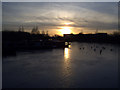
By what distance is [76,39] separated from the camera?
2539 cm

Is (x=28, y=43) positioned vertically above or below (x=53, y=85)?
above

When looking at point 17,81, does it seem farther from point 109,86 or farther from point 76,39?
point 76,39

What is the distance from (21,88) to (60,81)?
1.05 metres

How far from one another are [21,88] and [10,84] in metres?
0.46

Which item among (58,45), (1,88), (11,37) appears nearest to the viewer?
(1,88)

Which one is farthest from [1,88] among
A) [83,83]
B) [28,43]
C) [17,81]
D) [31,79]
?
[28,43]

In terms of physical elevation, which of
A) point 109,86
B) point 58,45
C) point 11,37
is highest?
point 11,37

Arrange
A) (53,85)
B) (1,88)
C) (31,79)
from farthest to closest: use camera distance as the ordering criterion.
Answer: (31,79)
(53,85)
(1,88)

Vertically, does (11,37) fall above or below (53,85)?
above

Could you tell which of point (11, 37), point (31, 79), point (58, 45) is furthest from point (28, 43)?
point (31, 79)

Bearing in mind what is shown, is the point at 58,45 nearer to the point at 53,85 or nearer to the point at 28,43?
the point at 28,43

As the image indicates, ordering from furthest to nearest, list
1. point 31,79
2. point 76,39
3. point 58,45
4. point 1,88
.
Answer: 1. point 76,39
2. point 58,45
3. point 31,79
4. point 1,88

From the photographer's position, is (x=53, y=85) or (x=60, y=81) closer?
(x=53, y=85)

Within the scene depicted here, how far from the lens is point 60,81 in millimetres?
2994
